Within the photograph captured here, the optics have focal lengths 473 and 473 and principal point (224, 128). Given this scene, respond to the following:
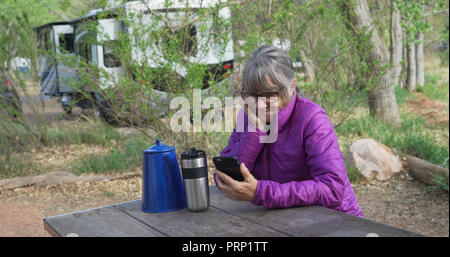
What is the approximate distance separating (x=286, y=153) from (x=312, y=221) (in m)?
0.45

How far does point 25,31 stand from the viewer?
21.6ft

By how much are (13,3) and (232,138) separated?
6139mm

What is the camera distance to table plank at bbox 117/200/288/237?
5.57 feet

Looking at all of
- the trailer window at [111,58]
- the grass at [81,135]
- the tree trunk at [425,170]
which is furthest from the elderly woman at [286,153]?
the grass at [81,135]

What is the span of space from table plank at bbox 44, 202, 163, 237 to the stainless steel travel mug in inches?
9.2

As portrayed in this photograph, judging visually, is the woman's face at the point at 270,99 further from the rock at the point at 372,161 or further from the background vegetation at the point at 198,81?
the rock at the point at 372,161

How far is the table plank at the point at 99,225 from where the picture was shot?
175 cm

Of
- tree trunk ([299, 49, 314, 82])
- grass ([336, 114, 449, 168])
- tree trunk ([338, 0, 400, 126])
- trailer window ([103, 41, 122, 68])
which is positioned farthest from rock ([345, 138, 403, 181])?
trailer window ([103, 41, 122, 68])

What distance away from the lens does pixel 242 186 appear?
74.6 inches

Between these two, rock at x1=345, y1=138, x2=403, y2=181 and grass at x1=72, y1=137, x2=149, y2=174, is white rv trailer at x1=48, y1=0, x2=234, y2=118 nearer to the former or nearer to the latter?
grass at x1=72, y1=137, x2=149, y2=174

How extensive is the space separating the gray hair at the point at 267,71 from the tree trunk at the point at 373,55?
3.85m

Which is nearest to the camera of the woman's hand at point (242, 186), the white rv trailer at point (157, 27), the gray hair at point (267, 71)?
the woman's hand at point (242, 186)
